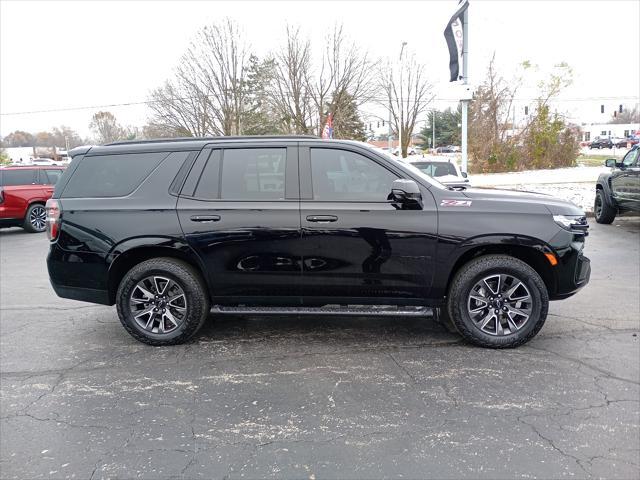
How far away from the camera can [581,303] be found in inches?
241

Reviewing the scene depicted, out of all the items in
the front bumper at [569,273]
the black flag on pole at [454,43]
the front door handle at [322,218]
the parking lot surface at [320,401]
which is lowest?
the parking lot surface at [320,401]

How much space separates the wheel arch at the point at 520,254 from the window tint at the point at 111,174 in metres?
2.89

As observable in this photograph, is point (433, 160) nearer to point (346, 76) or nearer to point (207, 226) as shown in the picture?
point (207, 226)

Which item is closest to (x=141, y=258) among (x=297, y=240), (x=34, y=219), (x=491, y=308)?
(x=297, y=240)

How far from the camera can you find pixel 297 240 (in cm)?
462

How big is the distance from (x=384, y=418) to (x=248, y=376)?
1.22 meters

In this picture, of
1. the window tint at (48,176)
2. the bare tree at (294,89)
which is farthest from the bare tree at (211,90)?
the window tint at (48,176)

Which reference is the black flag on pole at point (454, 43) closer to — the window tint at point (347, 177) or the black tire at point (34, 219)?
the window tint at point (347, 177)

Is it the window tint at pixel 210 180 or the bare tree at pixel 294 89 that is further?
the bare tree at pixel 294 89

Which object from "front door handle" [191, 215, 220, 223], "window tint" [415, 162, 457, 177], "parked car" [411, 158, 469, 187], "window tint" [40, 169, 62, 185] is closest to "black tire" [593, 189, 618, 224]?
"parked car" [411, 158, 469, 187]

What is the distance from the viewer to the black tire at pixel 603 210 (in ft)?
40.7

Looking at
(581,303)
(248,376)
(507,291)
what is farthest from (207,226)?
(581,303)

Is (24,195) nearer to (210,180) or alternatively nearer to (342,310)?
(210,180)

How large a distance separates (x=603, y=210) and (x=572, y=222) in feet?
30.1
